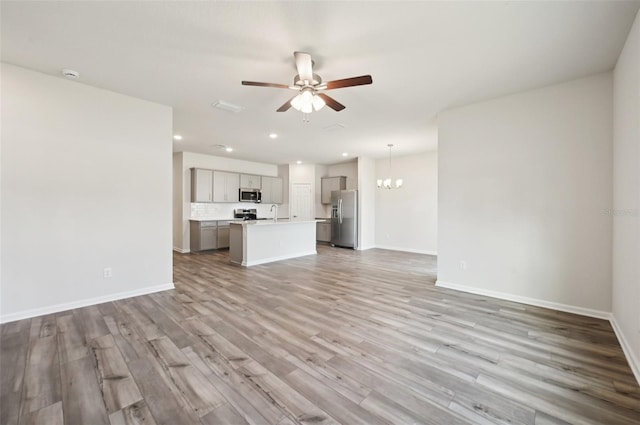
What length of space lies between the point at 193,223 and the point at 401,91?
6129mm

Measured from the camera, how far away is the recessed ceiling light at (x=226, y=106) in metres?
3.72

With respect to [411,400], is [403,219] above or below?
above

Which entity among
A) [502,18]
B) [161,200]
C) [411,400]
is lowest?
[411,400]

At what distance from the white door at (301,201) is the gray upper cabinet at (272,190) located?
47 cm

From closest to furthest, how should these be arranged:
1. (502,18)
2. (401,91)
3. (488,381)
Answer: (488,381) < (502,18) < (401,91)

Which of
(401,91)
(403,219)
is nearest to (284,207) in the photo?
(403,219)

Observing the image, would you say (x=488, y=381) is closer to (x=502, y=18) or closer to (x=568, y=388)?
(x=568, y=388)

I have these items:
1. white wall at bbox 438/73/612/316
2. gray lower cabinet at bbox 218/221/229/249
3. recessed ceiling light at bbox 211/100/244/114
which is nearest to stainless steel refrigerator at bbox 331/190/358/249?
gray lower cabinet at bbox 218/221/229/249

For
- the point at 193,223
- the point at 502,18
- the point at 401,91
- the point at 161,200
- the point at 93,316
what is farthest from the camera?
the point at 193,223

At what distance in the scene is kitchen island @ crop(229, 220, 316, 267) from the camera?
559 centimetres

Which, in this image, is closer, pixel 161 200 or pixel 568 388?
pixel 568 388

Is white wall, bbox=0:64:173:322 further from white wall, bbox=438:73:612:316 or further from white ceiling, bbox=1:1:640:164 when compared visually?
white wall, bbox=438:73:612:316

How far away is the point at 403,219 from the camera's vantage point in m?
7.69

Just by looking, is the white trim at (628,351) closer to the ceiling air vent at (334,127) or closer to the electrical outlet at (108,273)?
the ceiling air vent at (334,127)
